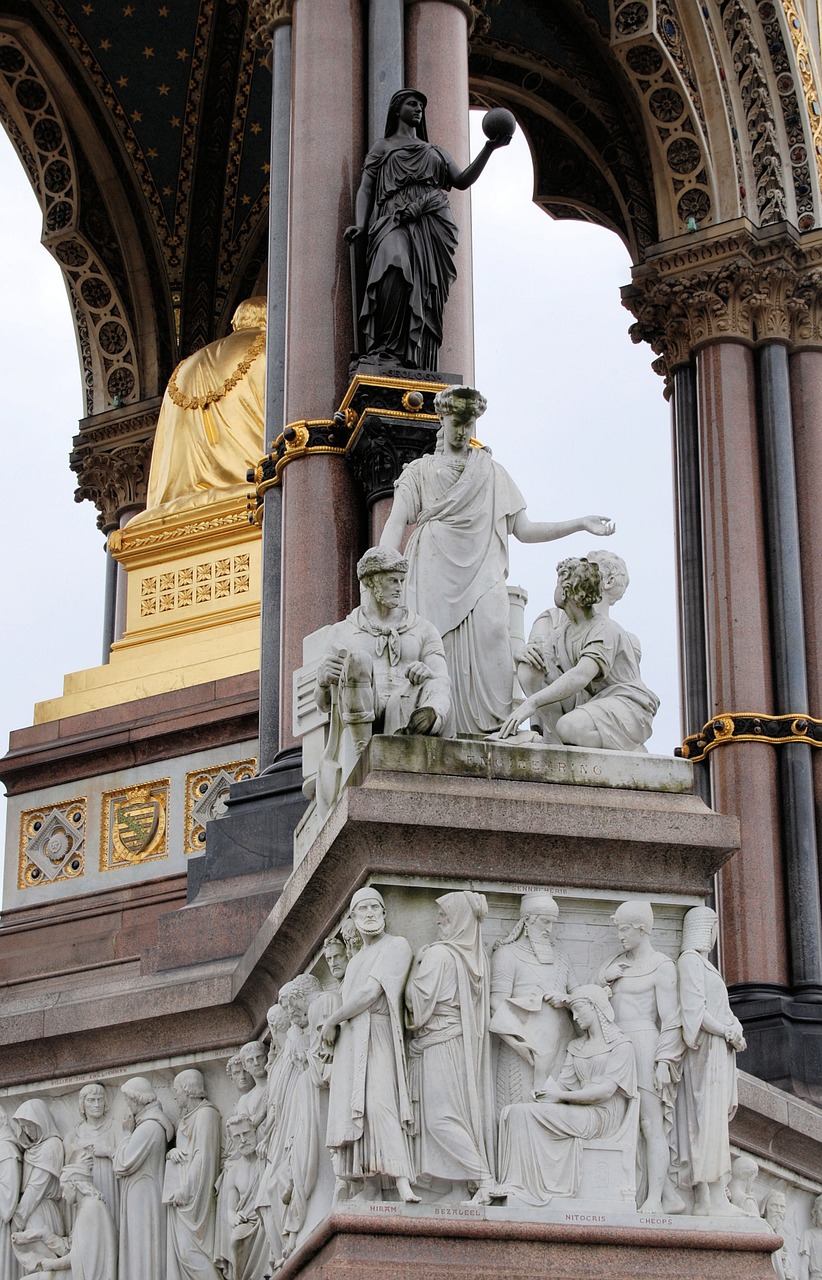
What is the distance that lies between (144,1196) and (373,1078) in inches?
120

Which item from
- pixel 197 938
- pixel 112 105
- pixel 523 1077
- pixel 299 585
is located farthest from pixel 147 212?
pixel 523 1077

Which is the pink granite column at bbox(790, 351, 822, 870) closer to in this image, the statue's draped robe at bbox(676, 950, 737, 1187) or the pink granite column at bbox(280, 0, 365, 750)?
the pink granite column at bbox(280, 0, 365, 750)

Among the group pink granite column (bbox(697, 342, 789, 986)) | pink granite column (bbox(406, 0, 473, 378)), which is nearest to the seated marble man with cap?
pink granite column (bbox(406, 0, 473, 378))

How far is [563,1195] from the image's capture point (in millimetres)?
8789

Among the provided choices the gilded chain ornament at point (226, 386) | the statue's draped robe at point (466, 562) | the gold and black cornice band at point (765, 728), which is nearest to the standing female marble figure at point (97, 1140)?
the statue's draped robe at point (466, 562)

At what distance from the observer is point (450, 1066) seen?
8.84 metres

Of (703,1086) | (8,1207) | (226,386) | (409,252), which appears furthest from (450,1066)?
(226,386)

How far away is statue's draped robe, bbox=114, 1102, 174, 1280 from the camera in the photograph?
1127cm

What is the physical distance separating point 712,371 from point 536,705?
34.2ft

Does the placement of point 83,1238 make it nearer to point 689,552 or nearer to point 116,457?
point 689,552

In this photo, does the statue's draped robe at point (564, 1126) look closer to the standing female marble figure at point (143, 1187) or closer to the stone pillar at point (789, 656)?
the standing female marble figure at point (143, 1187)

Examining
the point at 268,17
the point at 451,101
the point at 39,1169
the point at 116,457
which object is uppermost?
the point at 116,457

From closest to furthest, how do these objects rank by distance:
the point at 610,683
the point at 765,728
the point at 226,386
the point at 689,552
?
the point at 610,683
the point at 226,386
the point at 765,728
the point at 689,552

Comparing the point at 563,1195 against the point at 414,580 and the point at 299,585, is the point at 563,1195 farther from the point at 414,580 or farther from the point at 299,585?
the point at 299,585
